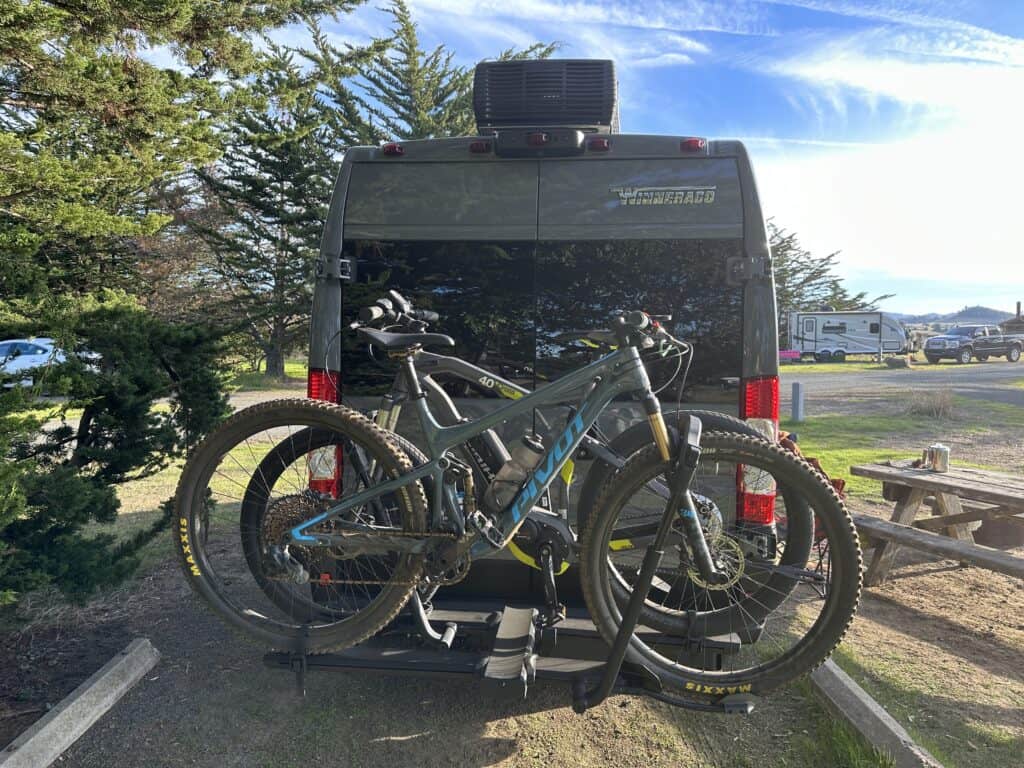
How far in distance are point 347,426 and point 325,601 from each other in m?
0.98

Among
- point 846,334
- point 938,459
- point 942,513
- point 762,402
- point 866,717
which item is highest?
point 846,334

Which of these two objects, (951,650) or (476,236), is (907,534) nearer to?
(951,650)

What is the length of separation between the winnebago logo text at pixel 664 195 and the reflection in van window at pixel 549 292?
21 centimetres

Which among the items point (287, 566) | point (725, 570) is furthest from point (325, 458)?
point (725, 570)

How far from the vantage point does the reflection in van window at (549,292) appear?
310cm

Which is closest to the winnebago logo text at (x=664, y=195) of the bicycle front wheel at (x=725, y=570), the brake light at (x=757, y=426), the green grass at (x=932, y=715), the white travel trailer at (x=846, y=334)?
the brake light at (x=757, y=426)

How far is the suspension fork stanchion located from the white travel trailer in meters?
40.5

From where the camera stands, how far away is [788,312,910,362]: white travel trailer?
37.9 meters

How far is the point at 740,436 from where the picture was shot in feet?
8.14

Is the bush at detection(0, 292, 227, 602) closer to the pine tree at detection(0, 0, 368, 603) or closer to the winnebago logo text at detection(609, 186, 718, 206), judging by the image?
the pine tree at detection(0, 0, 368, 603)

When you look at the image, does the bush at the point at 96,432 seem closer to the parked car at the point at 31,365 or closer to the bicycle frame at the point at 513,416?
the parked car at the point at 31,365

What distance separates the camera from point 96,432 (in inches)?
152

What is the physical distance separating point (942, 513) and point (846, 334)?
37.1 metres

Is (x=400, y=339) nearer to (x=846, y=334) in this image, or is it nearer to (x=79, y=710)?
(x=79, y=710)
